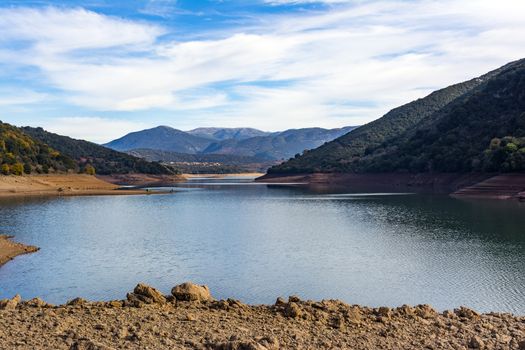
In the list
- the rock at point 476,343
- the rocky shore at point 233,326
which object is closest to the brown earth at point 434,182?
the rocky shore at point 233,326

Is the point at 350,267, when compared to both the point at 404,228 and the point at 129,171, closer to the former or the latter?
the point at 404,228

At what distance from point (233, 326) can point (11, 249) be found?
80.5ft

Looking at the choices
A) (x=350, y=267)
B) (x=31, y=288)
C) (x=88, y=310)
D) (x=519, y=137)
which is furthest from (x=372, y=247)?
(x=519, y=137)

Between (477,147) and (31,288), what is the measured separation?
86.3 m

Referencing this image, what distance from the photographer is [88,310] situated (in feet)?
54.7

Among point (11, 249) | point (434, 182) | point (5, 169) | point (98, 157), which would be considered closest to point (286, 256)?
point (11, 249)

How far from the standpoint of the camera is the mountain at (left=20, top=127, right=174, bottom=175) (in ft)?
533

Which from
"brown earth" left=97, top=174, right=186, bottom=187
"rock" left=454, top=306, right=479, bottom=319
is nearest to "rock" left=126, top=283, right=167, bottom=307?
"rock" left=454, top=306, right=479, bottom=319

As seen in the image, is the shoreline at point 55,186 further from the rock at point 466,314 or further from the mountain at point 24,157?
the rock at point 466,314

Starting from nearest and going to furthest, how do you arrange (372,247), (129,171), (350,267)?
(350,267), (372,247), (129,171)

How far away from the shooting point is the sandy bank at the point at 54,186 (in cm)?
9369

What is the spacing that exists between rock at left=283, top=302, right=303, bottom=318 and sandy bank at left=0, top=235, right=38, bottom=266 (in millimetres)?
20837

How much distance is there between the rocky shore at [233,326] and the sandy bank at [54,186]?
3140 inches

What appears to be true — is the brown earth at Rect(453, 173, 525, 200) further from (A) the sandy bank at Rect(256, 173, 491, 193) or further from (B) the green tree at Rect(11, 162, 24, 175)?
(B) the green tree at Rect(11, 162, 24, 175)
